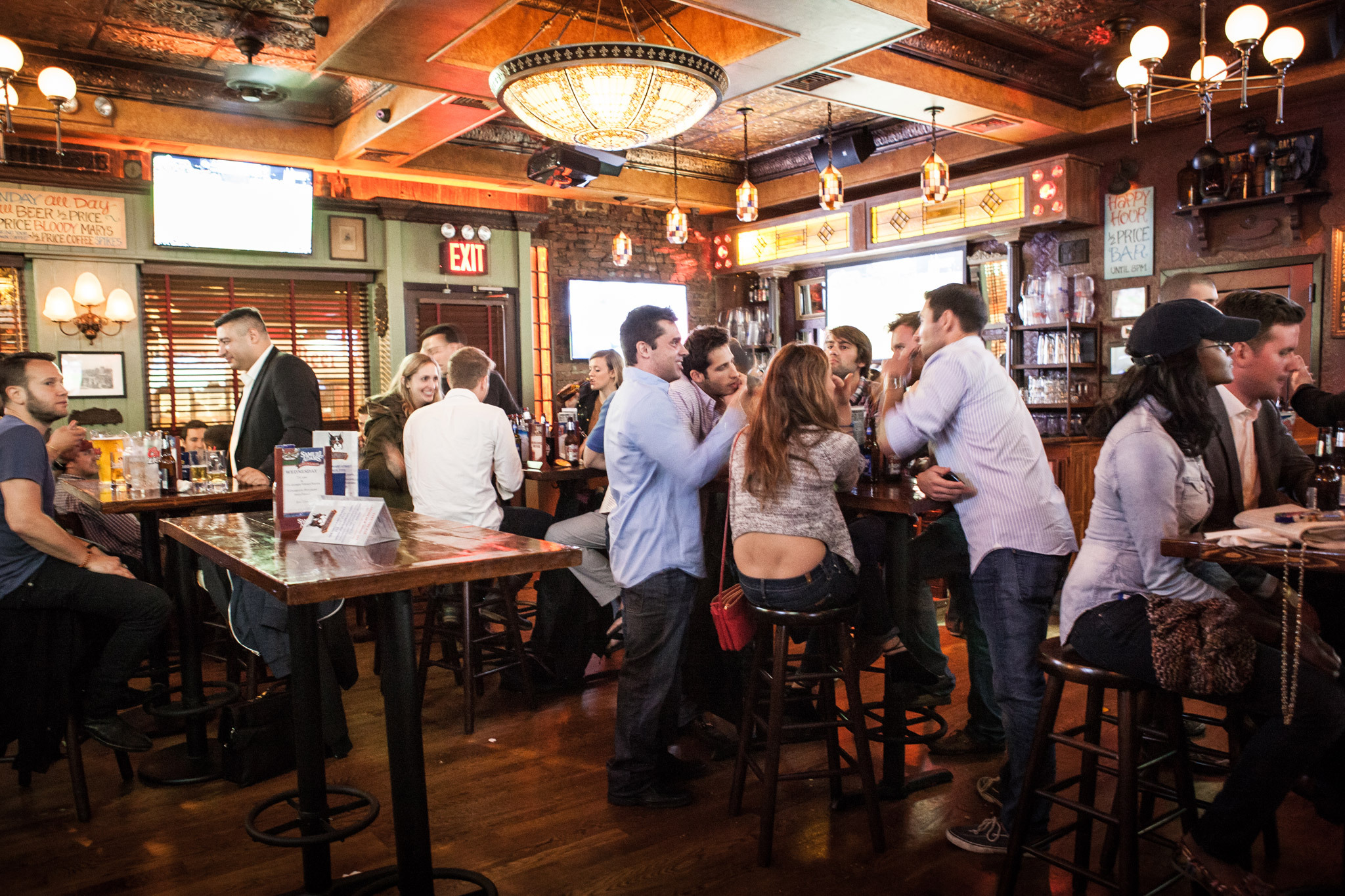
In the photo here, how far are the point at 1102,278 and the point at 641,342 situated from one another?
5577 mm

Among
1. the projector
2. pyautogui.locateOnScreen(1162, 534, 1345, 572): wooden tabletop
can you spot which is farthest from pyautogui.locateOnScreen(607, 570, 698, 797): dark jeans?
the projector

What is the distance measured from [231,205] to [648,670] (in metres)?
6.22

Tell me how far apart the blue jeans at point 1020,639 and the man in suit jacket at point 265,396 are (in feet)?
9.36

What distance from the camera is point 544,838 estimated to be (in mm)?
2777

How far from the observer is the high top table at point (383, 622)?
6.45ft

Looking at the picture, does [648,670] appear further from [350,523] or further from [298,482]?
[298,482]

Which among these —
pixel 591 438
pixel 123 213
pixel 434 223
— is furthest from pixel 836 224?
pixel 123 213

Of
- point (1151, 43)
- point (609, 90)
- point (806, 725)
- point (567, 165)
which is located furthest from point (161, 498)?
point (1151, 43)

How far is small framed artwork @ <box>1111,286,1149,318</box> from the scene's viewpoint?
7.01m

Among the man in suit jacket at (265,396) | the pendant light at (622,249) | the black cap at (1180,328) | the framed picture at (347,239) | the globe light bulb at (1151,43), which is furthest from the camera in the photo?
the pendant light at (622,249)

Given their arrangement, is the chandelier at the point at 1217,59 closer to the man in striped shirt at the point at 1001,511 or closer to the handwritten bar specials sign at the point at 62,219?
the man in striped shirt at the point at 1001,511

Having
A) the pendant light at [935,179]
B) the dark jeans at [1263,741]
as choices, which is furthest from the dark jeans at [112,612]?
the pendant light at [935,179]

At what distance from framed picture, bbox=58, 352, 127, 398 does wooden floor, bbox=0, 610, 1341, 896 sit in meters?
4.51

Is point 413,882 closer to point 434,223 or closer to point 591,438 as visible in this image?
point 591,438
